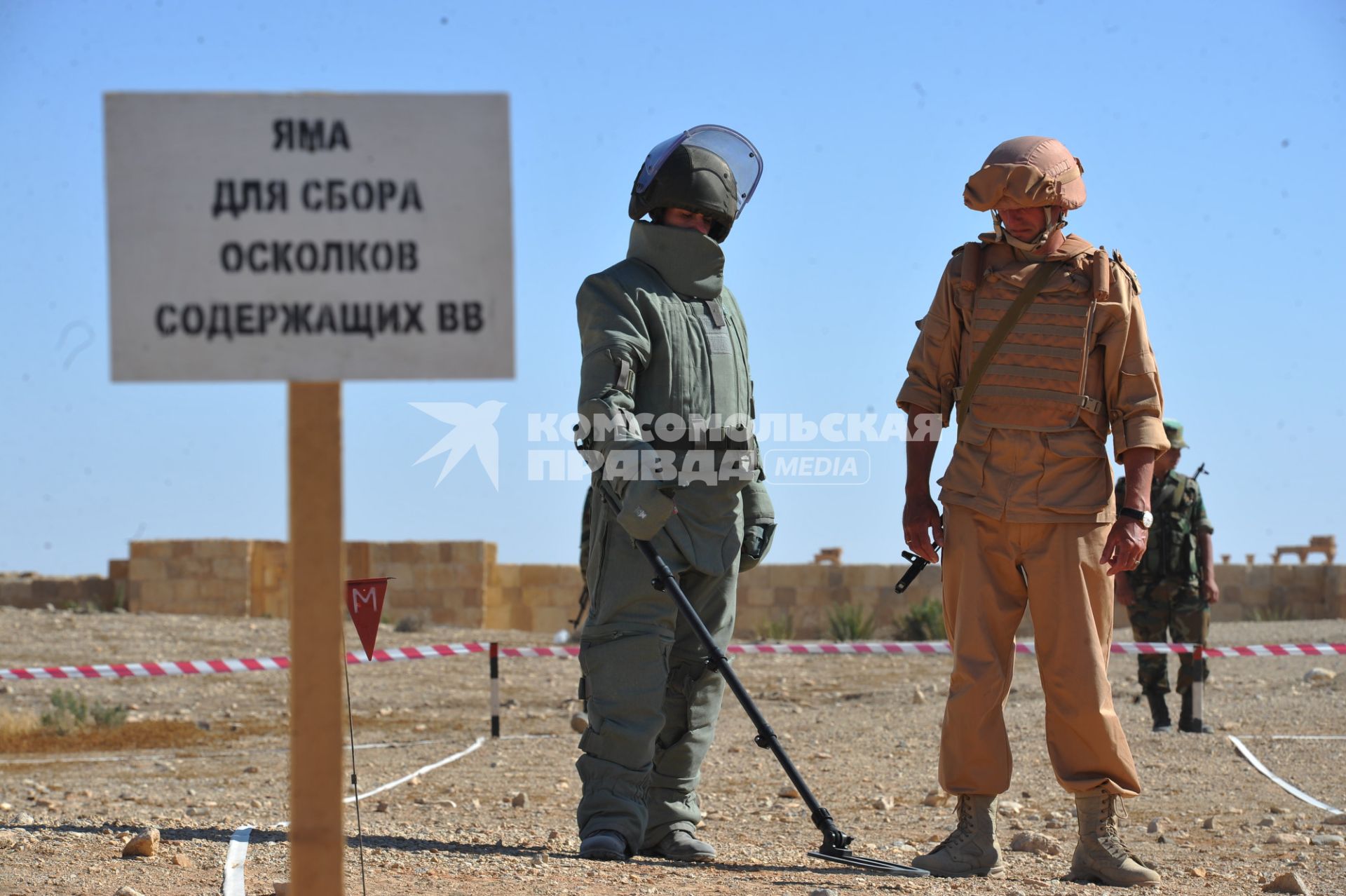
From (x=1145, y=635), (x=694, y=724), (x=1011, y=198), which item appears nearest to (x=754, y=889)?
(x=694, y=724)

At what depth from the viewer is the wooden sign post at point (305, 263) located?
262 cm

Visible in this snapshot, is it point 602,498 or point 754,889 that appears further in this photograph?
point 602,498

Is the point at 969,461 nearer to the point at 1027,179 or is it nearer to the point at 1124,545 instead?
the point at 1124,545

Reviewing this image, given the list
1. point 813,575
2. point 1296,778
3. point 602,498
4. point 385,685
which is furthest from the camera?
point 813,575

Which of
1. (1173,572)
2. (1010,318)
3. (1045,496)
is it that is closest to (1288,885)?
(1045,496)

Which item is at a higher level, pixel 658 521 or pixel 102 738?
pixel 658 521

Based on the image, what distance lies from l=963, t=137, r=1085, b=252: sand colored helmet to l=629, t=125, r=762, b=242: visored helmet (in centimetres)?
87

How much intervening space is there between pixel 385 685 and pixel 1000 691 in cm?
983

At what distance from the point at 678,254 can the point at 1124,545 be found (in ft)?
5.55

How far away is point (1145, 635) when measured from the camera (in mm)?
10328

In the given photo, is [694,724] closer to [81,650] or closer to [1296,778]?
[1296,778]

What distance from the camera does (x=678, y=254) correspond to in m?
5.02

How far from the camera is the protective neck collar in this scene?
16.4 ft

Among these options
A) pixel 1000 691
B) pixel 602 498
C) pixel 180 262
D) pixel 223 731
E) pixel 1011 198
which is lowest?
pixel 223 731
